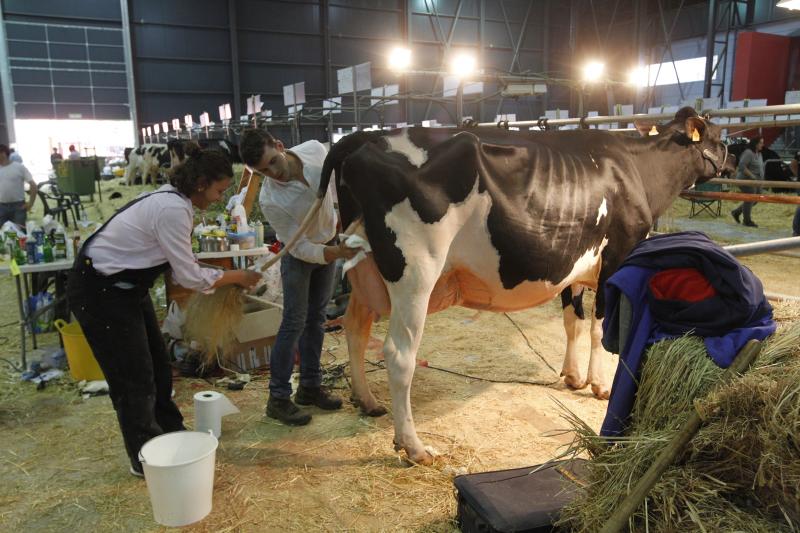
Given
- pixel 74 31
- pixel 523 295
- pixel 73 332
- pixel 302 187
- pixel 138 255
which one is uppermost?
pixel 74 31

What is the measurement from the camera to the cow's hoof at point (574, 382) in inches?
170

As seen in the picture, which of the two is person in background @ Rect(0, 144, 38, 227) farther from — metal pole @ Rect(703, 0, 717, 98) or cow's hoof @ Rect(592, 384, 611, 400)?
metal pole @ Rect(703, 0, 717, 98)

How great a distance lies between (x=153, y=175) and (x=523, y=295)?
16344 mm

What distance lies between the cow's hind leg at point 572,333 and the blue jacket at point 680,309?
2238mm

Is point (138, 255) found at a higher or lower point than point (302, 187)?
lower

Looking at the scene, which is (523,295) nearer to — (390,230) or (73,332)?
(390,230)

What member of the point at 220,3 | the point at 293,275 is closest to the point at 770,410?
the point at 293,275

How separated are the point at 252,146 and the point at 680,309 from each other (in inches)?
91.9

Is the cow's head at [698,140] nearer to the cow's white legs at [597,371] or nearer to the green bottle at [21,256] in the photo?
the cow's white legs at [597,371]

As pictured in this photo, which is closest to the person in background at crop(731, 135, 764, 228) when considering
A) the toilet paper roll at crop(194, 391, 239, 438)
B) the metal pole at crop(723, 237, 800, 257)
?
the metal pole at crop(723, 237, 800, 257)

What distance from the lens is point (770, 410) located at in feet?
5.10

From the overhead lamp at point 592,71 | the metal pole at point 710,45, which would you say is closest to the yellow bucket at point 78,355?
the overhead lamp at point 592,71

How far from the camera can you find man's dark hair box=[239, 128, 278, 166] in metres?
3.32

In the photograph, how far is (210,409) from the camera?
11.7 ft
